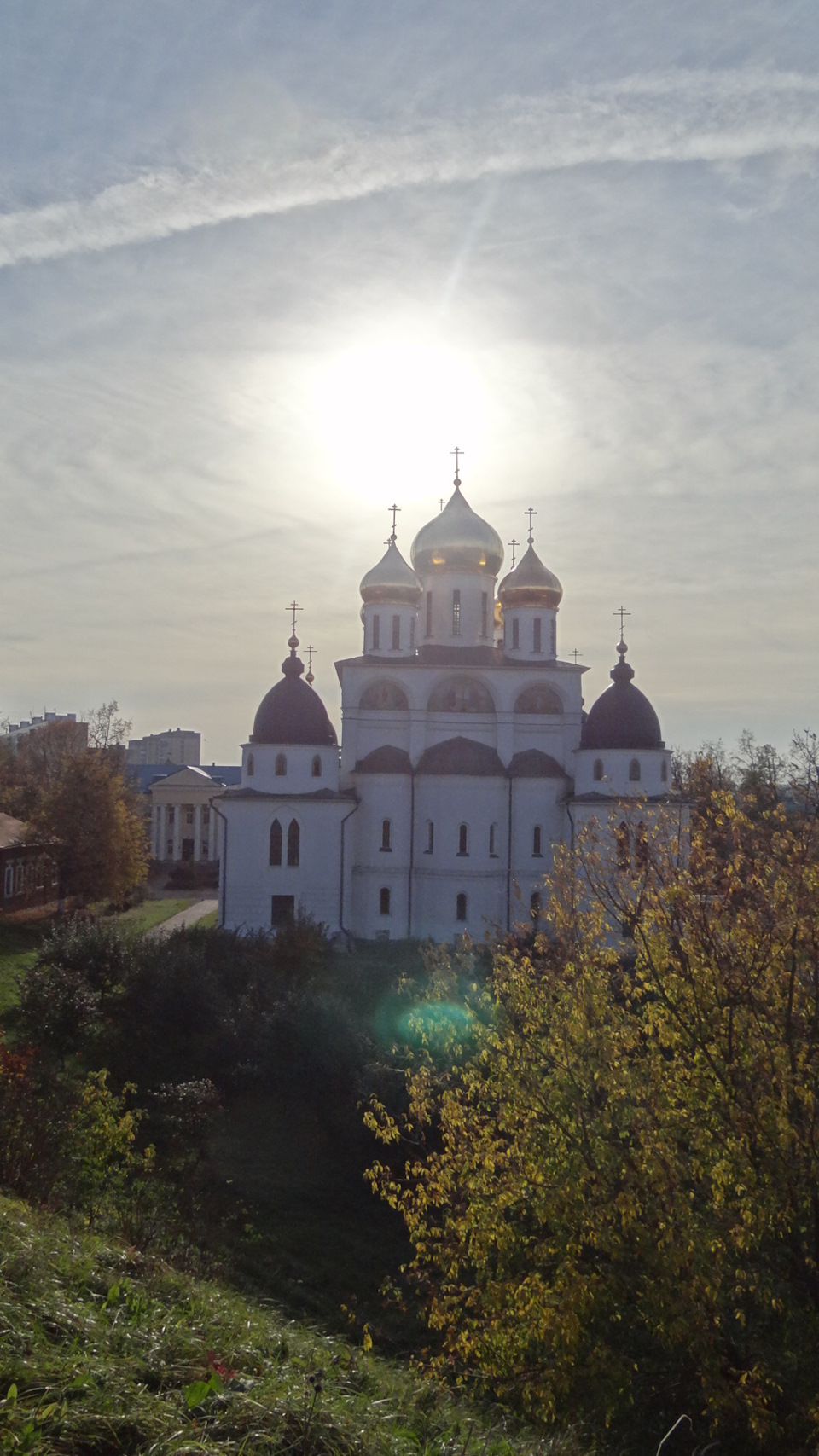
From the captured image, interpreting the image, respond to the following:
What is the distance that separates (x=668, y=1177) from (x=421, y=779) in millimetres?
22917

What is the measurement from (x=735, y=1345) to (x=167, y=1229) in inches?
272

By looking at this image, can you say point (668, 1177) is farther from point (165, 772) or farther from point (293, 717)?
point (165, 772)

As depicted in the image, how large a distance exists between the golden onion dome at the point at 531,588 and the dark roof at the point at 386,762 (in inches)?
221

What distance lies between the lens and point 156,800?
54.8 meters

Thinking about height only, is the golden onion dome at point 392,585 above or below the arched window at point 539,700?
above

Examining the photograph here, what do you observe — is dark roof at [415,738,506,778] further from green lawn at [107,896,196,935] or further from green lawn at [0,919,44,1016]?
green lawn at [0,919,44,1016]

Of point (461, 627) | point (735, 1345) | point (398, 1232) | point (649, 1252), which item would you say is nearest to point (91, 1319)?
point (649, 1252)

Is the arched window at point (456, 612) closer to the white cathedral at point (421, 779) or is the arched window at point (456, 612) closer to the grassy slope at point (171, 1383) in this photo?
the white cathedral at point (421, 779)

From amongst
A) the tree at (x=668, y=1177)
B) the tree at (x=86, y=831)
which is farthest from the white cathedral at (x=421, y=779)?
the tree at (x=668, y=1177)

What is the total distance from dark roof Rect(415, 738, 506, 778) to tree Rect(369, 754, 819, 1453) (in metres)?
20.8

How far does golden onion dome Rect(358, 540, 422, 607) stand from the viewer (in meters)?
31.5

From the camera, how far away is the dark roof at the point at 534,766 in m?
29.7

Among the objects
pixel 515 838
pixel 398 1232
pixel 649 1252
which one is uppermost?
pixel 515 838

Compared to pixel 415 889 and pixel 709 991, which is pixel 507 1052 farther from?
pixel 415 889
